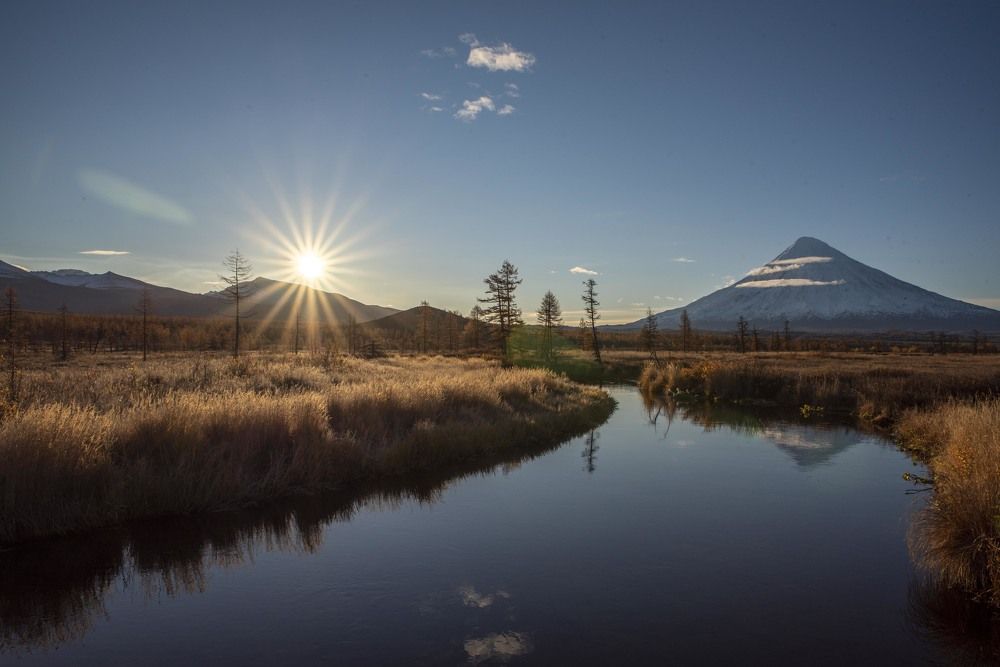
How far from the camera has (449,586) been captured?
7945 mm

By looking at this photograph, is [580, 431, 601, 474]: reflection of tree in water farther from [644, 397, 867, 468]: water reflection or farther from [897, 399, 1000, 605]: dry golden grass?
[897, 399, 1000, 605]: dry golden grass

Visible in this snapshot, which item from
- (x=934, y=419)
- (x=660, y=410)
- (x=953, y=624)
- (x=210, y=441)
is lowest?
(x=953, y=624)

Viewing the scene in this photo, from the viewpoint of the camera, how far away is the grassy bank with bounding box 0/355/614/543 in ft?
30.8

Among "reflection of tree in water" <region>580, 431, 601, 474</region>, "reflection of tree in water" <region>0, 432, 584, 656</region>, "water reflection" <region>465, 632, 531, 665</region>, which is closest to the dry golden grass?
"water reflection" <region>465, 632, 531, 665</region>

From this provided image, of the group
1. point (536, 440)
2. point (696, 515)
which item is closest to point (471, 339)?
point (536, 440)

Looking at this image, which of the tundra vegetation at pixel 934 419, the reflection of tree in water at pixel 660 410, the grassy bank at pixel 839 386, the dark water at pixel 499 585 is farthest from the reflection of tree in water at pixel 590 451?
the grassy bank at pixel 839 386

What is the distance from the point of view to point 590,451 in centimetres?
1916

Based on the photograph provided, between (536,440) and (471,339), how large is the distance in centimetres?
9415

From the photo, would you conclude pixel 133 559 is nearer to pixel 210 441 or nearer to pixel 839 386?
pixel 210 441

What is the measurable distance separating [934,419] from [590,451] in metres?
11.9

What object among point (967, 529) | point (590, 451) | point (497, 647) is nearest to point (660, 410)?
point (590, 451)

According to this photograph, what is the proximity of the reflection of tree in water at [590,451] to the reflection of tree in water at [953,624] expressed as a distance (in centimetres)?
886

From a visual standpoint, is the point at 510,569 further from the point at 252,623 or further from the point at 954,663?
the point at 954,663

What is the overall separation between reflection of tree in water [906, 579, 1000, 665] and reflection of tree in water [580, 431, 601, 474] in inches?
349
